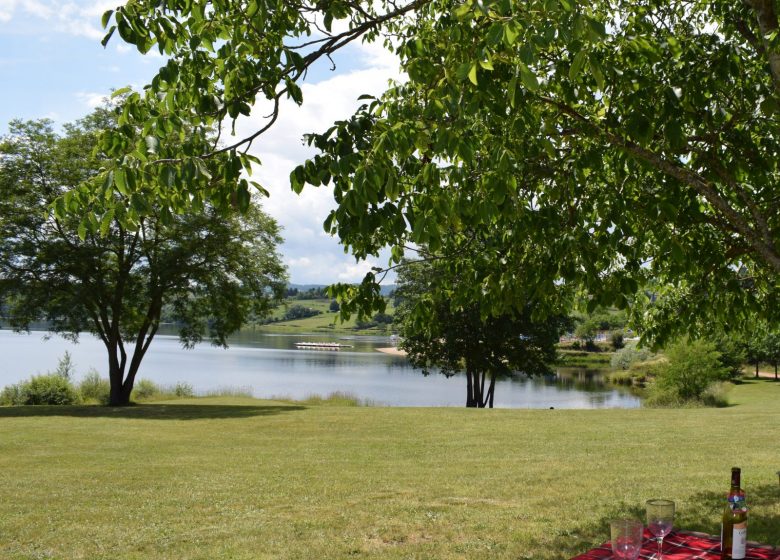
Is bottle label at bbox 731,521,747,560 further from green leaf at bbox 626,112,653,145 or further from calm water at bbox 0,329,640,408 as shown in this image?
calm water at bbox 0,329,640,408

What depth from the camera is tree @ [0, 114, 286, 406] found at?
22.3 meters

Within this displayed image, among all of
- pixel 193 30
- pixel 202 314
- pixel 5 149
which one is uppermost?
pixel 5 149

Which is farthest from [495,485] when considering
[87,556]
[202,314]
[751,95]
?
[202,314]

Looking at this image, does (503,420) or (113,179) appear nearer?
(113,179)

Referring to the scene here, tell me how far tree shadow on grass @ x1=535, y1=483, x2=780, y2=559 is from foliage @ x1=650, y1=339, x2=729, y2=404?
23.3 meters

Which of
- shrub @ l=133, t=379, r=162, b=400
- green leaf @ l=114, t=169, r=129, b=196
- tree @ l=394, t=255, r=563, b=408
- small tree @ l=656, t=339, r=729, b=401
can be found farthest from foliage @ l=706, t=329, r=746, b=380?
green leaf @ l=114, t=169, r=129, b=196

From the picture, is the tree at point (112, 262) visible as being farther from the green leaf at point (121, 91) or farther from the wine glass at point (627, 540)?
the wine glass at point (627, 540)

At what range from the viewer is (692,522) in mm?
6574

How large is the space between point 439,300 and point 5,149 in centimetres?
2089

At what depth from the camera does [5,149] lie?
2239cm

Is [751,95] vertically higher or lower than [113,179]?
higher

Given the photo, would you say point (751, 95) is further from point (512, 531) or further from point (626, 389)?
point (626, 389)

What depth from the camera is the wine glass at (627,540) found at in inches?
117

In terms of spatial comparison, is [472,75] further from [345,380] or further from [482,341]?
[345,380]
